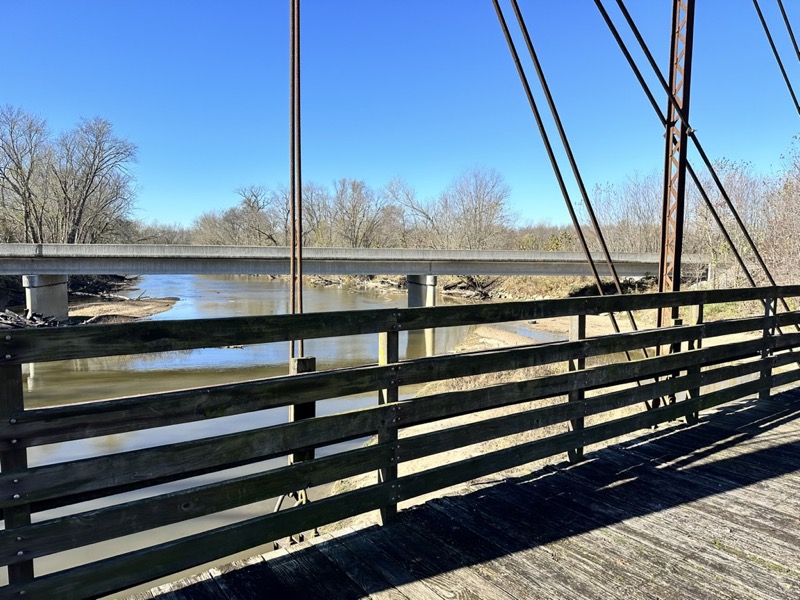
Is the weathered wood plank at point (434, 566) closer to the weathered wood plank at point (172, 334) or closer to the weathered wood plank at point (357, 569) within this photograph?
the weathered wood plank at point (357, 569)

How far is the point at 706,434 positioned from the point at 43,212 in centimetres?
5348

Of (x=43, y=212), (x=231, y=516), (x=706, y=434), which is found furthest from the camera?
(x=43, y=212)

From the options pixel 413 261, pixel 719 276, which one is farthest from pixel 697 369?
pixel 413 261

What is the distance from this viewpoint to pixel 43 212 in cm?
4528

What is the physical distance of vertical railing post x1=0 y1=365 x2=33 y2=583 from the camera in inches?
74.6

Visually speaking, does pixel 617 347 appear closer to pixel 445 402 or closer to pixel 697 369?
pixel 697 369

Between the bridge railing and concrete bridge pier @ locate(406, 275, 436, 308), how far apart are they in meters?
27.7

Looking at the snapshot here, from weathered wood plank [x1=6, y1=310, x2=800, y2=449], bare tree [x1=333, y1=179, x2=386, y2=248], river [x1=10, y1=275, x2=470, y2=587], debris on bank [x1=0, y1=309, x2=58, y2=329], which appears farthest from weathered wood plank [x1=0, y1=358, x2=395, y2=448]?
bare tree [x1=333, y1=179, x2=386, y2=248]

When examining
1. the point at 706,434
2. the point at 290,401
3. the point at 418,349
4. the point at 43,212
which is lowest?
the point at 418,349

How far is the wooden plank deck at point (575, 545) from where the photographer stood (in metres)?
→ 2.40

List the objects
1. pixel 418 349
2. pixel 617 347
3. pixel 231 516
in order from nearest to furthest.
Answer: pixel 617 347 < pixel 231 516 < pixel 418 349

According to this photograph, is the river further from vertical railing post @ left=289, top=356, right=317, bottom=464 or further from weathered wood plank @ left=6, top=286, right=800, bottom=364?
weathered wood plank @ left=6, top=286, right=800, bottom=364

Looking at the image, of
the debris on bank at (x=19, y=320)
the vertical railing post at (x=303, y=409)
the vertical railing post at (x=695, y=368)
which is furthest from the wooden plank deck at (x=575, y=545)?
the debris on bank at (x=19, y=320)

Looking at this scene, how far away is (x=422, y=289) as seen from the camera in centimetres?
3247
